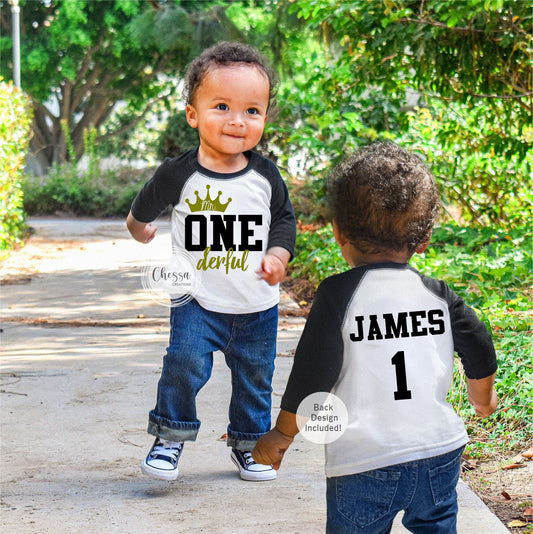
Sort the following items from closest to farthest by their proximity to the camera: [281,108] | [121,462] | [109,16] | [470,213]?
[121,462] → [470,213] → [281,108] → [109,16]

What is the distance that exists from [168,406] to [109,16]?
2054 centimetres

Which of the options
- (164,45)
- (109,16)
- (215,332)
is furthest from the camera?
(109,16)

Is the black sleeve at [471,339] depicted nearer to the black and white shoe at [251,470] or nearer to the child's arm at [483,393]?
the child's arm at [483,393]

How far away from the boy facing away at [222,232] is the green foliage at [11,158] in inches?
231

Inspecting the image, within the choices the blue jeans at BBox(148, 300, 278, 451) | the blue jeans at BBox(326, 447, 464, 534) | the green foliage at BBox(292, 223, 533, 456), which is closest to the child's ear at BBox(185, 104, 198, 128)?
the blue jeans at BBox(148, 300, 278, 451)

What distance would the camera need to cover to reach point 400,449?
1852 millimetres

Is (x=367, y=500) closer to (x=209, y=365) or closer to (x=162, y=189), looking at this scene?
(x=209, y=365)

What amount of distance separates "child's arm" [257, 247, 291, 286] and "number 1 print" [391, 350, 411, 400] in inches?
38.2

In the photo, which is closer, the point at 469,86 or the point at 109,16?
the point at 469,86

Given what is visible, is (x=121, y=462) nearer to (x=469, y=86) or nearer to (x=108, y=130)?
(x=469, y=86)

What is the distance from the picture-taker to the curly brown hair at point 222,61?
2.84 m

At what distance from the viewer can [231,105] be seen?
2.82 m

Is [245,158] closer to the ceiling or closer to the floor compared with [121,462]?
closer to the ceiling

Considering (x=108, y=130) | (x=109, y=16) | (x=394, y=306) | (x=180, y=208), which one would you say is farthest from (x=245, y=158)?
(x=108, y=130)
